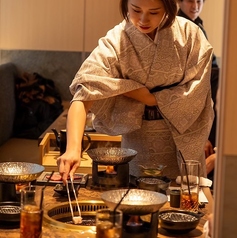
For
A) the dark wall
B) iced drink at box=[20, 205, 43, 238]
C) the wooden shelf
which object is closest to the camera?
iced drink at box=[20, 205, 43, 238]

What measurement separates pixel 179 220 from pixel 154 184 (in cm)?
29

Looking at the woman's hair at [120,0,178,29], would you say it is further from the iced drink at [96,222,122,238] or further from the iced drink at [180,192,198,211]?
the iced drink at [96,222,122,238]

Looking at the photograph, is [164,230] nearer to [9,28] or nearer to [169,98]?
[169,98]

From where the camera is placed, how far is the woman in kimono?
2.29m

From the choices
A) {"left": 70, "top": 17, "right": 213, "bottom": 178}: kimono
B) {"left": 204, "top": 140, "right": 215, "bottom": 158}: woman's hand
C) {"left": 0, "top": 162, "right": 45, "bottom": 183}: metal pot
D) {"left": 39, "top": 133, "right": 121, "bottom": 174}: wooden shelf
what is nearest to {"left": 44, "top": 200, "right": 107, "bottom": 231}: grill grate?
{"left": 0, "top": 162, "right": 45, "bottom": 183}: metal pot

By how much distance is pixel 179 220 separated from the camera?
180 centimetres

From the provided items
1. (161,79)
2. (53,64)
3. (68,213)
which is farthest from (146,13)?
(53,64)

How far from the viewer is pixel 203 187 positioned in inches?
88.7

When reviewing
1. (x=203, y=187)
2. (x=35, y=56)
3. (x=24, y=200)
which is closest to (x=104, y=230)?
(x=24, y=200)

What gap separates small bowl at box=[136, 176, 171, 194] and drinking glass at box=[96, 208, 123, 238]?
1.98 ft

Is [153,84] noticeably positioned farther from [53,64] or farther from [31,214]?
[53,64]

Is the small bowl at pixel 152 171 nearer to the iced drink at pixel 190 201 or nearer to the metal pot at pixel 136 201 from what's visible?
the iced drink at pixel 190 201

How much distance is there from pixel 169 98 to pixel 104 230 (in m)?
0.97

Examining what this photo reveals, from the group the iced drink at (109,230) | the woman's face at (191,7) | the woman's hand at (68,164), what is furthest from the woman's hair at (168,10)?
the woman's face at (191,7)
